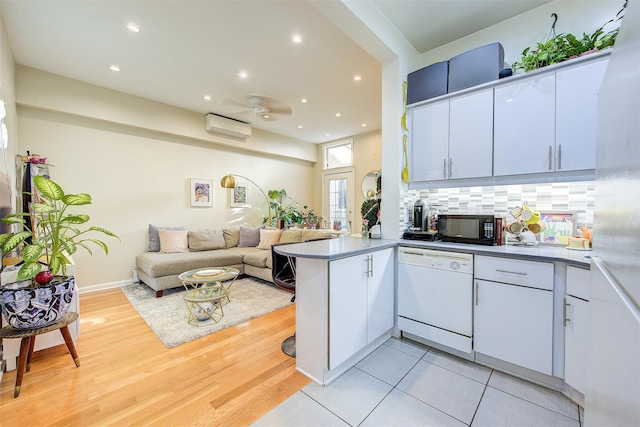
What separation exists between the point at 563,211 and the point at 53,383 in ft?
13.5

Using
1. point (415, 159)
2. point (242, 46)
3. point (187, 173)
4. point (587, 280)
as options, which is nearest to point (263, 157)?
point (187, 173)

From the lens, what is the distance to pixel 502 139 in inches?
87.2

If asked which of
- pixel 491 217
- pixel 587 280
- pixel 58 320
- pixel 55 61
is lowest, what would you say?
pixel 58 320

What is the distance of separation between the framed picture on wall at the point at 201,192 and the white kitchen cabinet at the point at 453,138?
4.07 m

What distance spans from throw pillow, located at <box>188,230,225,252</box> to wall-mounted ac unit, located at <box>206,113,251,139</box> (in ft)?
6.32

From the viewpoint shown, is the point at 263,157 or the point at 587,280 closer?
the point at 587,280

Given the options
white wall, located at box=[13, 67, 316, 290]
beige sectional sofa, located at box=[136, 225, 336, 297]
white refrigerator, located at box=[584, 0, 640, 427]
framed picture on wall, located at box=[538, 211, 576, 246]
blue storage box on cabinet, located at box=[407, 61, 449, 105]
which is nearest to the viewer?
white refrigerator, located at box=[584, 0, 640, 427]

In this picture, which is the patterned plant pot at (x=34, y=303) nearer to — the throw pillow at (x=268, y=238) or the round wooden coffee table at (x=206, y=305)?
the round wooden coffee table at (x=206, y=305)

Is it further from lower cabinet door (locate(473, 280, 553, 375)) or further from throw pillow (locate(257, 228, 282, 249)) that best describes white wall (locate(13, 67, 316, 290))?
lower cabinet door (locate(473, 280, 553, 375))

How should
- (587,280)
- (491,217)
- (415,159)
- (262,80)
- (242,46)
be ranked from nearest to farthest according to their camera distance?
(587,280)
(491,217)
(415,159)
(242,46)
(262,80)

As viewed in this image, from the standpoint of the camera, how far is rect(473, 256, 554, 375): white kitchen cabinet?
1.75 metres

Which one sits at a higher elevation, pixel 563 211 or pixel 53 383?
pixel 563 211

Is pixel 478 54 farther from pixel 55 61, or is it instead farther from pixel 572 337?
pixel 55 61

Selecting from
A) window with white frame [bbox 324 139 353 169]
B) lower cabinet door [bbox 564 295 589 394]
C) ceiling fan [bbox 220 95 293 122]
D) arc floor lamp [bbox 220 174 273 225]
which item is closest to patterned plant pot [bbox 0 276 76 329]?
arc floor lamp [bbox 220 174 273 225]
